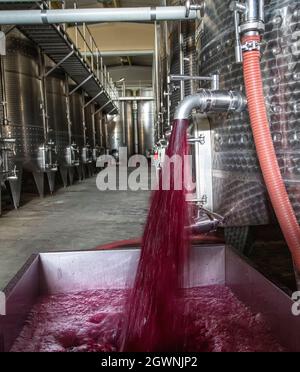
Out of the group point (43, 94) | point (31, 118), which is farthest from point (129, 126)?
point (31, 118)

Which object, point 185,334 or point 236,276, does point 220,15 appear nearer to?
point 236,276

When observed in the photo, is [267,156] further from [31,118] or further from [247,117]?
[31,118]

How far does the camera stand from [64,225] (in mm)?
3289

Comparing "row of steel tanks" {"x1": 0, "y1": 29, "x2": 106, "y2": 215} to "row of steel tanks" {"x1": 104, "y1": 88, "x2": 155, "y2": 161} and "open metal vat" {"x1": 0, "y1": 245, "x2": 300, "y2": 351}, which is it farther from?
"row of steel tanks" {"x1": 104, "y1": 88, "x2": 155, "y2": 161}

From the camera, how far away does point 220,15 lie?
5.00 feet

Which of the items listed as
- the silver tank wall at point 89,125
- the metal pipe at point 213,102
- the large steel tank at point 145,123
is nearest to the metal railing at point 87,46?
the silver tank wall at point 89,125

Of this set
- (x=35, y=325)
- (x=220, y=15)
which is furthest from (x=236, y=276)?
(x=220, y=15)

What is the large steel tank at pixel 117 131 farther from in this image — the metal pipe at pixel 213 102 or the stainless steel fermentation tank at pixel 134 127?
the metal pipe at pixel 213 102

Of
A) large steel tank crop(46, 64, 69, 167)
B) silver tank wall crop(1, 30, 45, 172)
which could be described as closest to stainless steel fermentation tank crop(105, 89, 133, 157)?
large steel tank crop(46, 64, 69, 167)

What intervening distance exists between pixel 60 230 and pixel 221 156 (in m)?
1.87

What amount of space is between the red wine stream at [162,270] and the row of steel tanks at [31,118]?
10.2 feet

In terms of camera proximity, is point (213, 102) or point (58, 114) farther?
point (58, 114)

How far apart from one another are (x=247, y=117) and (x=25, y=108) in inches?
163

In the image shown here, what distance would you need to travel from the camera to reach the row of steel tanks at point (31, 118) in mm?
4379
